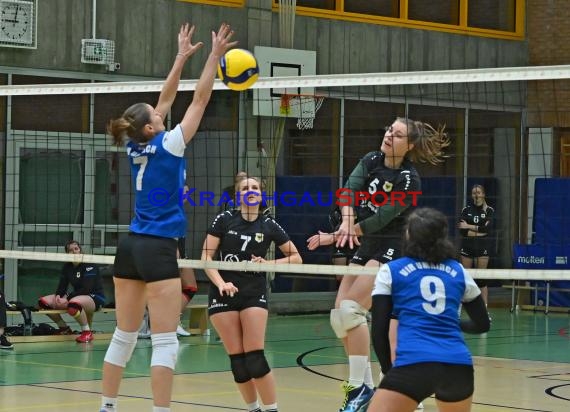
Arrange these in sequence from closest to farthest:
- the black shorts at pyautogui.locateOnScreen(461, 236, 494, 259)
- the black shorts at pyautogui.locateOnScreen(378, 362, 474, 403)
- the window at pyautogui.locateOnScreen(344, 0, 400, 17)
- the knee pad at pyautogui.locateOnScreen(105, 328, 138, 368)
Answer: the black shorts at pyautogui.locateOnScreen(378, 362, 474, 403) < the knee pad at pyautogui.locateOnScreen(105, 328, 138, 368) < the black shorts at pyautogui.locateOnScreen(461, 236, 494, 259) < the window at pyautogui.locateOnScreen(344, 0, 400, 17)

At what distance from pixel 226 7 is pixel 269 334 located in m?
5.22

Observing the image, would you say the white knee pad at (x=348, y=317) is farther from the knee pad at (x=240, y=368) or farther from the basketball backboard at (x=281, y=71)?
the basketball backboard at (x=281, y=71)

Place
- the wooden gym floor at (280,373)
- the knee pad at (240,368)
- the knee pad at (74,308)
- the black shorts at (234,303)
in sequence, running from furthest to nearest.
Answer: the knee pad at (74,308)
the wooden gym floor at (280,373)
the black shorts at (234,303)
the knee pad at (240,368)

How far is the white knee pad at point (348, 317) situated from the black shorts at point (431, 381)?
291cm

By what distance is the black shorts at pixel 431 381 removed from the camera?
584 centimetres

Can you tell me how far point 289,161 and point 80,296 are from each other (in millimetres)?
5278

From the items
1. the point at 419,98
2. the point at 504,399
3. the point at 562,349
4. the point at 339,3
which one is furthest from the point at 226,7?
the point at 504,399

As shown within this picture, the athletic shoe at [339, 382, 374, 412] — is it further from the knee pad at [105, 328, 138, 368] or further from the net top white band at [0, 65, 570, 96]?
the net top white band at [0, 65, 570, 96]

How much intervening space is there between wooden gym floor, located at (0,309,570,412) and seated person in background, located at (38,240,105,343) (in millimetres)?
332

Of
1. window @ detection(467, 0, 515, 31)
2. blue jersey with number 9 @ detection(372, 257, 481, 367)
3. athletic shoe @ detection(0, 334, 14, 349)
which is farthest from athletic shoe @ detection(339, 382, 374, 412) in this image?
window @ detection(467, 0, 515, 31)

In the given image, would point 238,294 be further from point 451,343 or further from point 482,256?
point 482,256

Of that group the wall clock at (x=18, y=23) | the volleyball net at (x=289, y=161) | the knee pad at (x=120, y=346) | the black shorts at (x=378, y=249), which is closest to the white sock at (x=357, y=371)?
the black shorts at (x=378, y=249)

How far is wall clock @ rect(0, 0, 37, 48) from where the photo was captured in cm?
1630

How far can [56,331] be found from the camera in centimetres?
1554
